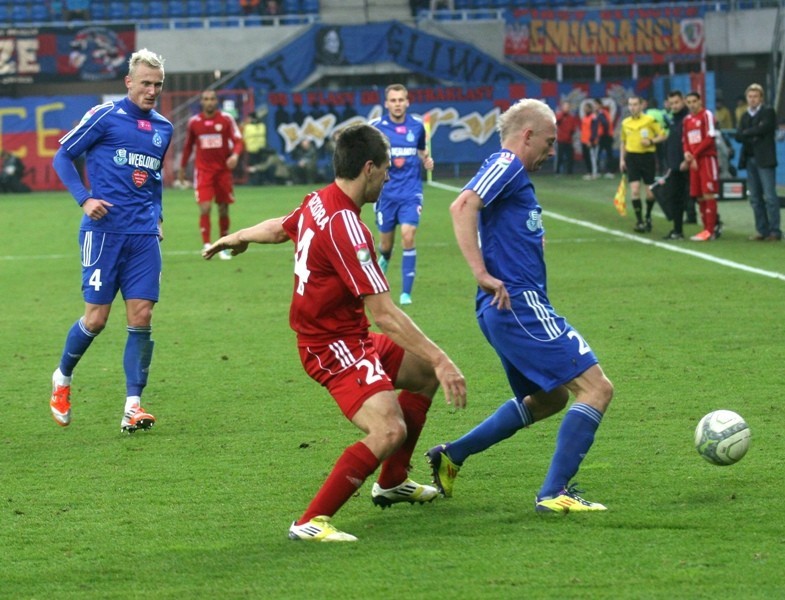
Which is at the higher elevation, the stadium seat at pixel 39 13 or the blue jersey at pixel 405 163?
the stadium seat at pixel 39 13

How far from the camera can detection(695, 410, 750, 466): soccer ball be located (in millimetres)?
6238

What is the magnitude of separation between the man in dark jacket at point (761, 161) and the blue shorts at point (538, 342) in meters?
13.0

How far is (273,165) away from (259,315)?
24512 millimetres

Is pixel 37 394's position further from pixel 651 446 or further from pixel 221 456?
pixel 651 446

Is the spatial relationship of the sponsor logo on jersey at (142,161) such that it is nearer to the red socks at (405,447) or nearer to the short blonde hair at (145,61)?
the short blonde hair at (145,61)

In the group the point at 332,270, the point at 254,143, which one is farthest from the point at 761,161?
the point at 254,143

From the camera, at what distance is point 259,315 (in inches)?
506

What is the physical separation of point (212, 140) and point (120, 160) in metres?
9.82

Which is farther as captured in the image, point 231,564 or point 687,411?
point 687,411

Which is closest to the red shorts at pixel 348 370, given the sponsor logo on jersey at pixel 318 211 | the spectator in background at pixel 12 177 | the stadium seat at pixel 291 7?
the sponsor logo on jersey at pixel 318 211

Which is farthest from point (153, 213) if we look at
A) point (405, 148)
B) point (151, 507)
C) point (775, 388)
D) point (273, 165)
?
point (273, 165)

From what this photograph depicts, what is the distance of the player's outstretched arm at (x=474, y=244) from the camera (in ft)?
18.4

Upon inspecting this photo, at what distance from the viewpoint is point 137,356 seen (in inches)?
322

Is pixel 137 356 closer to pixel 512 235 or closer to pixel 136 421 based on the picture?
pixel 136 421
